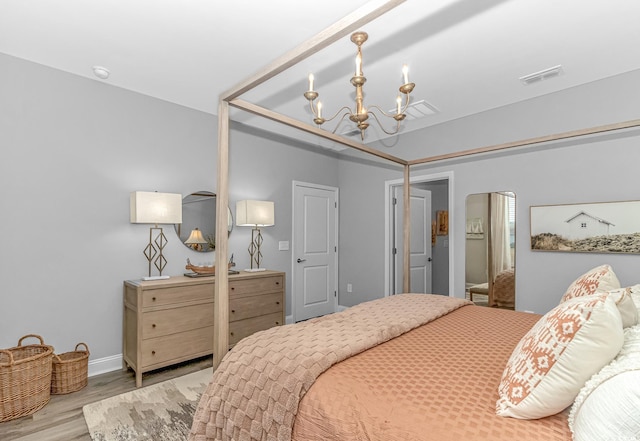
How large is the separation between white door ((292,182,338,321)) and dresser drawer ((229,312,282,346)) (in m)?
0.84

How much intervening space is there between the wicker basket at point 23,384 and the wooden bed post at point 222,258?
152cm

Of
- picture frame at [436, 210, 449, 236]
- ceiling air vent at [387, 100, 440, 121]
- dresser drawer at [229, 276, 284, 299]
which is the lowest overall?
dresser drawer at [229, 276, 284, 299]

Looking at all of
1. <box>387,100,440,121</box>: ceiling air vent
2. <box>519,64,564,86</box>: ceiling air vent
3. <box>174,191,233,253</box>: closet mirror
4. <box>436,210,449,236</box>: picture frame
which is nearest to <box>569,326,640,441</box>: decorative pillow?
<box>519,64,564,86</box>: ceiling air vent

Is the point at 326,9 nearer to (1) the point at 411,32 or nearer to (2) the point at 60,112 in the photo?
(1) the point at 411,32

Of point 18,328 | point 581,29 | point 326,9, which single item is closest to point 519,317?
point 581,29

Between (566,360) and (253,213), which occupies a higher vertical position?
(253,213)

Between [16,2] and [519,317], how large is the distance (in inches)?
145

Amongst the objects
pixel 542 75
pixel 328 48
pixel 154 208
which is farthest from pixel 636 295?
pixel 154 208

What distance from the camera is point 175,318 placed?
9.62ft

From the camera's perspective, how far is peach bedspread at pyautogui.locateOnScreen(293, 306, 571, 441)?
950mm

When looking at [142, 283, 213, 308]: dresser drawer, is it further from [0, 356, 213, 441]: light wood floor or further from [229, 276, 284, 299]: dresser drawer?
[0, 356, 213, 441]: light wood floor

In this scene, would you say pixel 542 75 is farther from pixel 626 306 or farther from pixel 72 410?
pixel 72 410

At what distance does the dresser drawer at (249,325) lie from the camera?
11.0 ft

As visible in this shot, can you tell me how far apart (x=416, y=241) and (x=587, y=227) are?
2.07 meters
